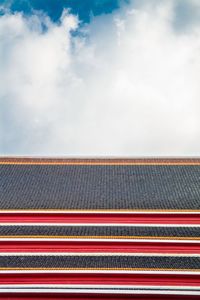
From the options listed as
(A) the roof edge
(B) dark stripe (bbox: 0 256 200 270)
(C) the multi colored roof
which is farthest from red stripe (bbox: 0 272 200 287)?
(A) the roof edge

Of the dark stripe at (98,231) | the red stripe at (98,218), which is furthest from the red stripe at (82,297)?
the red stripe at (98,218)

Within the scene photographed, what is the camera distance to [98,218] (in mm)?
12984

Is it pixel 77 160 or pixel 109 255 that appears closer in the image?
pixel 109 255

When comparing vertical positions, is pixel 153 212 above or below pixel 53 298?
above

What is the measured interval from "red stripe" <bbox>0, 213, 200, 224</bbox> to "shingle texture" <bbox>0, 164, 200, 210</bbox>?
53 centimetres

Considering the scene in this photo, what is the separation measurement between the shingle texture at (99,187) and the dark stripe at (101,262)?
2218 mm

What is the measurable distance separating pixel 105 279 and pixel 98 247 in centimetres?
117

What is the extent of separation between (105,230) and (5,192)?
3.54m

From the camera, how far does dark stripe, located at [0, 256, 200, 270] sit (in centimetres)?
1109

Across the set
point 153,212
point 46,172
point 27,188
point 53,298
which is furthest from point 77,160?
point 53,298

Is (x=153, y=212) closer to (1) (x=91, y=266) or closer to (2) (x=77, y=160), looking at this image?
(1) (x=91, y=266)

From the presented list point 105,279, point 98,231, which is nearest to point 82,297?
point 105,279

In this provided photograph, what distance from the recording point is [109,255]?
458 inches

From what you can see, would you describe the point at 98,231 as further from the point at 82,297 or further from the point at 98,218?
the point at 82,297
